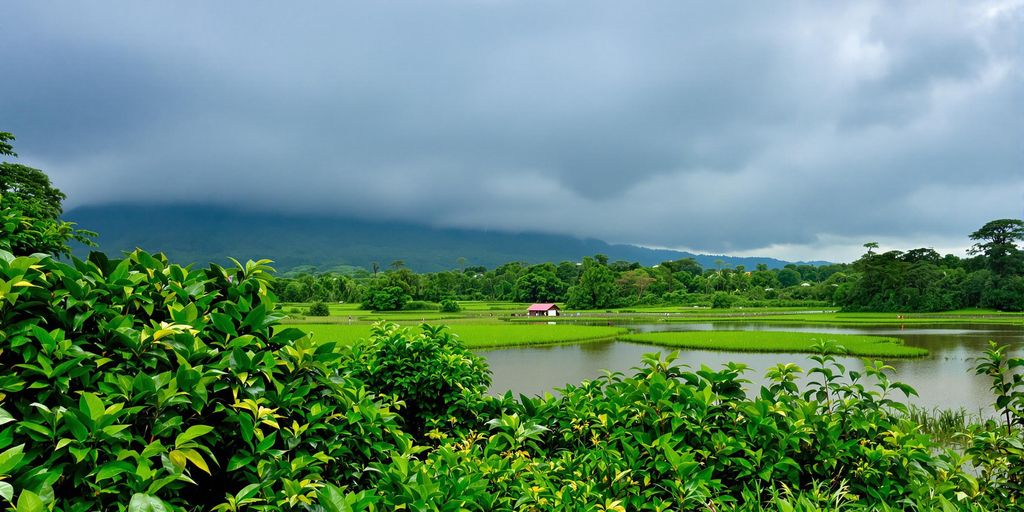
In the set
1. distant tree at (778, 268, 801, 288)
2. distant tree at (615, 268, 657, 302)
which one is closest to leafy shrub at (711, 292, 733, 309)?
distant tree at (615, 268, 657, 302)

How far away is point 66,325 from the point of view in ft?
6.06

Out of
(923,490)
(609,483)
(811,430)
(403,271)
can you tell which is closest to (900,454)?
(923,490)

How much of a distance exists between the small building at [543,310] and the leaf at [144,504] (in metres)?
61.4

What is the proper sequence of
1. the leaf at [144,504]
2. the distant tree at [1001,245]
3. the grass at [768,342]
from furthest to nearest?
the distant tree at [1001,245] → the grass at [768,342] → the leaf at [144,504]

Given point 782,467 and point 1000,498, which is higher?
point 782,467

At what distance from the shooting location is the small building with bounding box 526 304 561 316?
63.2m

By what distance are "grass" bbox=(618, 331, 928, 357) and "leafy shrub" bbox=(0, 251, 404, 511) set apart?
26.0 metres

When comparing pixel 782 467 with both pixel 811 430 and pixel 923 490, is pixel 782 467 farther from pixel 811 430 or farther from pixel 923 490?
pixel 923 490

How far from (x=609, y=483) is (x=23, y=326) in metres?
2.50

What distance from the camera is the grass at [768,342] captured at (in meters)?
24.7

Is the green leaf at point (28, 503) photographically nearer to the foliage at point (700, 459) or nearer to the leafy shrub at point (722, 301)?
the foliage at point (700, 459)

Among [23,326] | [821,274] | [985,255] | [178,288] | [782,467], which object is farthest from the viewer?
[821,274]

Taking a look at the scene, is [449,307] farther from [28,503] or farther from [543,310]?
[28,503]

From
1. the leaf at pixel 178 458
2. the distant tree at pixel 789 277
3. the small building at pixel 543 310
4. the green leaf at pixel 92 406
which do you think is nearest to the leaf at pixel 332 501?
the leaf at pixel 178 458
